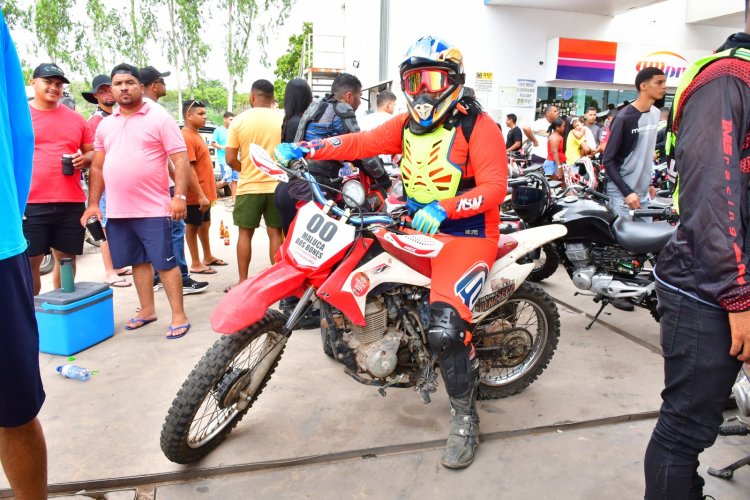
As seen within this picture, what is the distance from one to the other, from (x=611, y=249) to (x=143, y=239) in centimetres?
374

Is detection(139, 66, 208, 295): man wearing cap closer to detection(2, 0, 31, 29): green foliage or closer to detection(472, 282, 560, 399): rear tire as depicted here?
detection(472, 282, 560, 399): rear tire

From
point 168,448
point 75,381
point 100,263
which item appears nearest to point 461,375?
point 168,448

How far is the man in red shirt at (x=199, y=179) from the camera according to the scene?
5.61 meters

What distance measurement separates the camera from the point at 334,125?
4195 mm

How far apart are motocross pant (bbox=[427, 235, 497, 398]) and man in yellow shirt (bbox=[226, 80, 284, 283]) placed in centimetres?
281

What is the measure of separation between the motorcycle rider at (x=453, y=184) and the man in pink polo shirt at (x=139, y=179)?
186cm

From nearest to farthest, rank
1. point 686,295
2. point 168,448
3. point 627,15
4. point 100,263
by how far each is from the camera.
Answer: point 686,295 < point 168,448 < point 100,263 < point 627,15

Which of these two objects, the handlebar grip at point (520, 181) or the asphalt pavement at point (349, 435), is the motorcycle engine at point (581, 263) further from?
the handlebar grip at point (520, 181)

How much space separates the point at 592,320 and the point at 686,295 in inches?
119

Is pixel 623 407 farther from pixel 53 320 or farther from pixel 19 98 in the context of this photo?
pixel 53 320

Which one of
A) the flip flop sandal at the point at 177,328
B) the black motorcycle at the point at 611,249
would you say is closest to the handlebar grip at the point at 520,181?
the black motorcycle at the point at 611,249

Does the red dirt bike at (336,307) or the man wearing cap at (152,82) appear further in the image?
the man wearing cap at (152,82)

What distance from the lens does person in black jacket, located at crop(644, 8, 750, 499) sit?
1.55 m

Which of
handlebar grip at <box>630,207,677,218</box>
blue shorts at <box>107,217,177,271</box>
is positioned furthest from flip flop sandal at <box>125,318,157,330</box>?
handlebar grip at <box>630,207,677,218</box>
